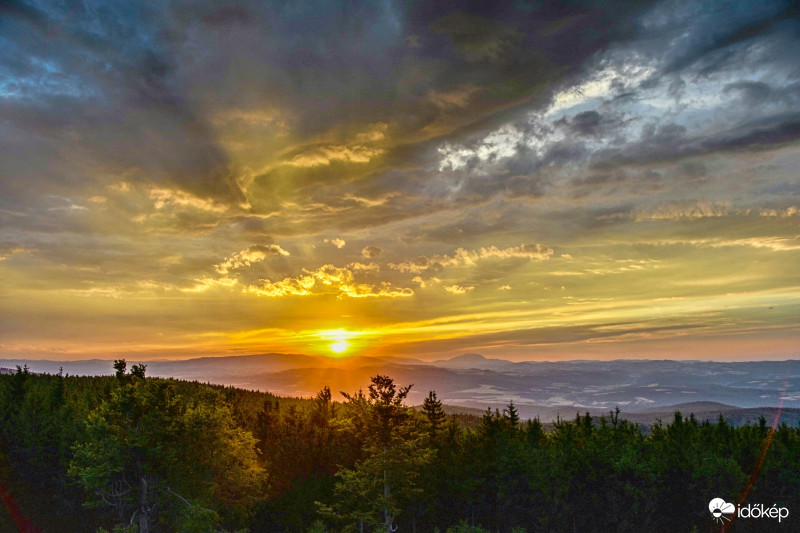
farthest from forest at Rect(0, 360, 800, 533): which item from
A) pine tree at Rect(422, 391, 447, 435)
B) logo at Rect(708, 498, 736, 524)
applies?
logo at Rect(708, 498, 736, 524)

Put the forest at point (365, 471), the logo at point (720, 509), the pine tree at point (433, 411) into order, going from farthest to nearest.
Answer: the pine tree at point (433, 411) → the logo at point (720, 509) → the forest at point (365, 471)

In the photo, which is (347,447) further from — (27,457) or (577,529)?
(27,457)

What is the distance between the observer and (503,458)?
51438 mm

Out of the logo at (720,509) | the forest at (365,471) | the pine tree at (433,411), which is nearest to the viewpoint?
the forest at (365,471)

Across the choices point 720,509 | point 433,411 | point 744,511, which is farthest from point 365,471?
point 744,511

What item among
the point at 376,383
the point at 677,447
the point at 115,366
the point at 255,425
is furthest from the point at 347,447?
the point at 255,425

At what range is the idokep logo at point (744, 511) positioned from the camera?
51.5m

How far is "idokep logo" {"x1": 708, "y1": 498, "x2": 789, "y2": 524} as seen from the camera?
169 ft

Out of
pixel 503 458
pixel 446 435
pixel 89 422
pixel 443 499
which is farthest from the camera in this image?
pixel 446 435

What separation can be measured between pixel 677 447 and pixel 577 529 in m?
15.4

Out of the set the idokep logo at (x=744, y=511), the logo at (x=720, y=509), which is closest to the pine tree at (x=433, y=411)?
the logo at (x=720, y=509)

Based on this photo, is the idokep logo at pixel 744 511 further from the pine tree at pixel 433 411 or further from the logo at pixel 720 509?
the pine tree at pixel 433 411

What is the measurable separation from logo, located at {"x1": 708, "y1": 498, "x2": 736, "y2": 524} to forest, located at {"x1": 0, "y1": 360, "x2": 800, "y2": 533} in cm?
56

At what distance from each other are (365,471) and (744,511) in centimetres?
4285
